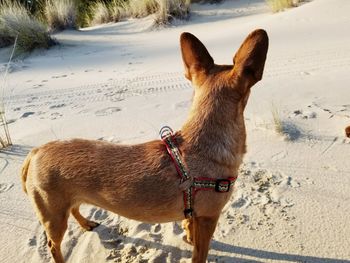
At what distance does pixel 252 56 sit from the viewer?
209 cm

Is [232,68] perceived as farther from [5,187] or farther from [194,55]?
[5,187]

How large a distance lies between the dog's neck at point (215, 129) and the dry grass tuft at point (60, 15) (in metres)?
11.2

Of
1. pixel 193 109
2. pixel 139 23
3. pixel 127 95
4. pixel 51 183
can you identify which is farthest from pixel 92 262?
pixel 139 23

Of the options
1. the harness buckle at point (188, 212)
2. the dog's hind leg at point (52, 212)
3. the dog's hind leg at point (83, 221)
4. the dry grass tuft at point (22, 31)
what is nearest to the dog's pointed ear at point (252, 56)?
the harness buckle at point (188, 212)

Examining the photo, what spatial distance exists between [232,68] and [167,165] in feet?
2.49

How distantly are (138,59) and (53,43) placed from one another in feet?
10.9

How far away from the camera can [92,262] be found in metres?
2.84

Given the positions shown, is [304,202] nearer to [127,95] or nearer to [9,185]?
[9,185]

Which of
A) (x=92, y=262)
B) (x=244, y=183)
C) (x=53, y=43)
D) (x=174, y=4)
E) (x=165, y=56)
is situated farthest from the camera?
(x=174, y=4)

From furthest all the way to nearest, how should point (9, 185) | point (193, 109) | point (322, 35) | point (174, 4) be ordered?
1. point (174, 4)
2. point (322, 35)
3. point (9, 185)
4. point (193, 109)

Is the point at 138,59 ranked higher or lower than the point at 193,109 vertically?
lower

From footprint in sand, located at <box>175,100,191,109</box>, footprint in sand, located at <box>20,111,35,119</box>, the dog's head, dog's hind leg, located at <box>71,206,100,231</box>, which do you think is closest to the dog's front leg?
the dog's head

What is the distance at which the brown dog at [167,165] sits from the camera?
228cm

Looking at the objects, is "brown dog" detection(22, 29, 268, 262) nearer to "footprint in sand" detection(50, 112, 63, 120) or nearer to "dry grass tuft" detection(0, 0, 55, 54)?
"footprint in sand" detection(50, 112, 63, 120)
